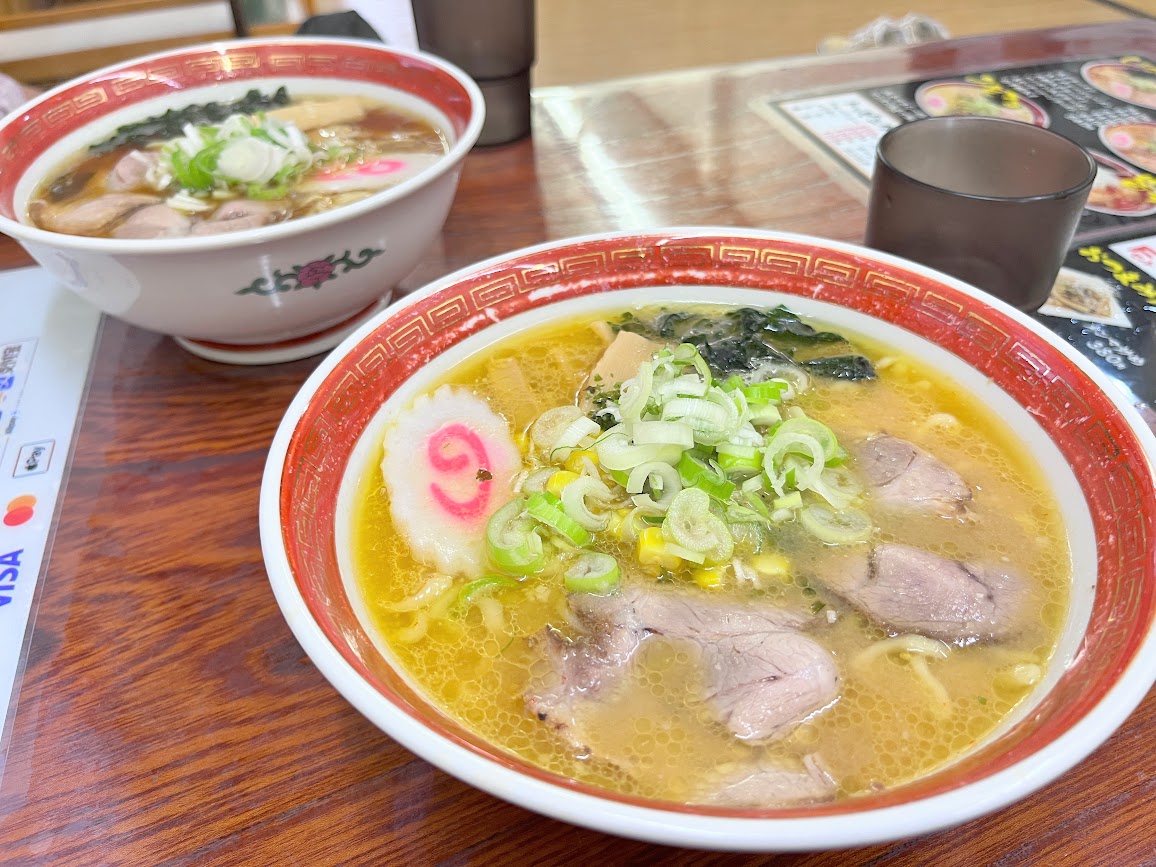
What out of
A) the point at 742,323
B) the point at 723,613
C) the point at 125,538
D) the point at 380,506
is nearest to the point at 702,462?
the point at 723,613

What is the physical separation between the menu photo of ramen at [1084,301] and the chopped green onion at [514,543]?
1299mm

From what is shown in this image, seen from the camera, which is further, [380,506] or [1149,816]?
[380,506]

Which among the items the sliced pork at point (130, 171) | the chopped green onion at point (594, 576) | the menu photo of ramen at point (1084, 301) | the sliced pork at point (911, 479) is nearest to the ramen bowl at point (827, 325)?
the sliced pork at point (911, 479)

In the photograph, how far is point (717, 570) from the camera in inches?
45.8

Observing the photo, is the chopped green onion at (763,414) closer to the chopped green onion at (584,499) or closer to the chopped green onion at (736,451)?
the chopped green onion at (736,451)

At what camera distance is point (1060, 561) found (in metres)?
1.14

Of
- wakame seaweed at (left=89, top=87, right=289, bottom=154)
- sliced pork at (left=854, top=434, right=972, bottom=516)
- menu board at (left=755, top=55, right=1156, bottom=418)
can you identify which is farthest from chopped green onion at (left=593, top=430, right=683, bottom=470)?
wakame seaweed at (left=89, top=87, right=289, bottom=154)

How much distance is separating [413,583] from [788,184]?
169 centimetres

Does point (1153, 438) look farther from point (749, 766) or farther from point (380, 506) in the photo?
point (380, 506)

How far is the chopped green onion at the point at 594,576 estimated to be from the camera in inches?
44.6

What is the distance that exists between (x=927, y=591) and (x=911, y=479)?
0.22 metres

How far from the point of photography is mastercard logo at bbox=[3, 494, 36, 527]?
4.54ft

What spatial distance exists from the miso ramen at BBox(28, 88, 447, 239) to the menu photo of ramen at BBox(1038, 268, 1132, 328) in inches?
57.3

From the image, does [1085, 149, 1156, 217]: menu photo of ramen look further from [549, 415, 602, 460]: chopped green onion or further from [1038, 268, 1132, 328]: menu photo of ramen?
[549, 415, 602, 460]: chopped green onion
